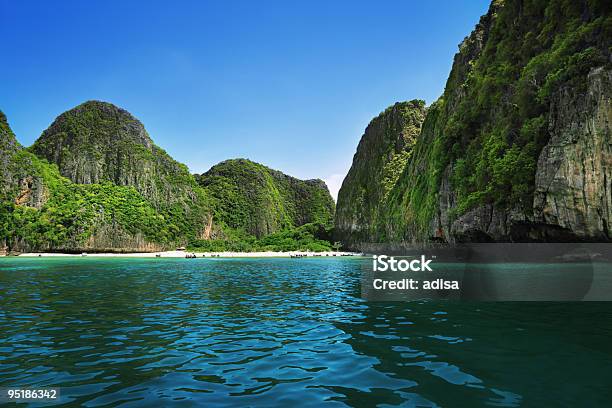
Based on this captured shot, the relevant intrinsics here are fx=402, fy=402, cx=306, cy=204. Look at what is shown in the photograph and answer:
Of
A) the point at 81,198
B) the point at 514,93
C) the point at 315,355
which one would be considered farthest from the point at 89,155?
the point at 315,355

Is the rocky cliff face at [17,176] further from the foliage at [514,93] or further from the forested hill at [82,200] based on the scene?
the foliage at [514,93]

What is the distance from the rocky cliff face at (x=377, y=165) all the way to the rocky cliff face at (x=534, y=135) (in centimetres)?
10355

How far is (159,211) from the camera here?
192 metres

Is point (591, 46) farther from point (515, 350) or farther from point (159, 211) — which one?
point (159, 211)

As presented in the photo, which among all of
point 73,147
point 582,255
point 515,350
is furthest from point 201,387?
point 73,147

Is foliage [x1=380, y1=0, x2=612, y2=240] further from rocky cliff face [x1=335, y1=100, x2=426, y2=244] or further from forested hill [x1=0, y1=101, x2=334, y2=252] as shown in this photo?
forested hill [x1=0, y1=101, x2=334, y2=252]

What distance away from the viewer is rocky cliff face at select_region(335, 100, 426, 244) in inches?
6639

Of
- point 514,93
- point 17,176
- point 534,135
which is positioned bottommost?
point 534,135

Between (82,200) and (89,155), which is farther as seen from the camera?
(89,155)

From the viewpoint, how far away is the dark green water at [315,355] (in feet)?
23.2

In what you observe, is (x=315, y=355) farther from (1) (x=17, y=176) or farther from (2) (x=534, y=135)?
(1) (x=17, y=176)

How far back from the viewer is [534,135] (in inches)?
1447

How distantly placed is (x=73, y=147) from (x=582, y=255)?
199929 mm

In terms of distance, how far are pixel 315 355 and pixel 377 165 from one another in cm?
17416
